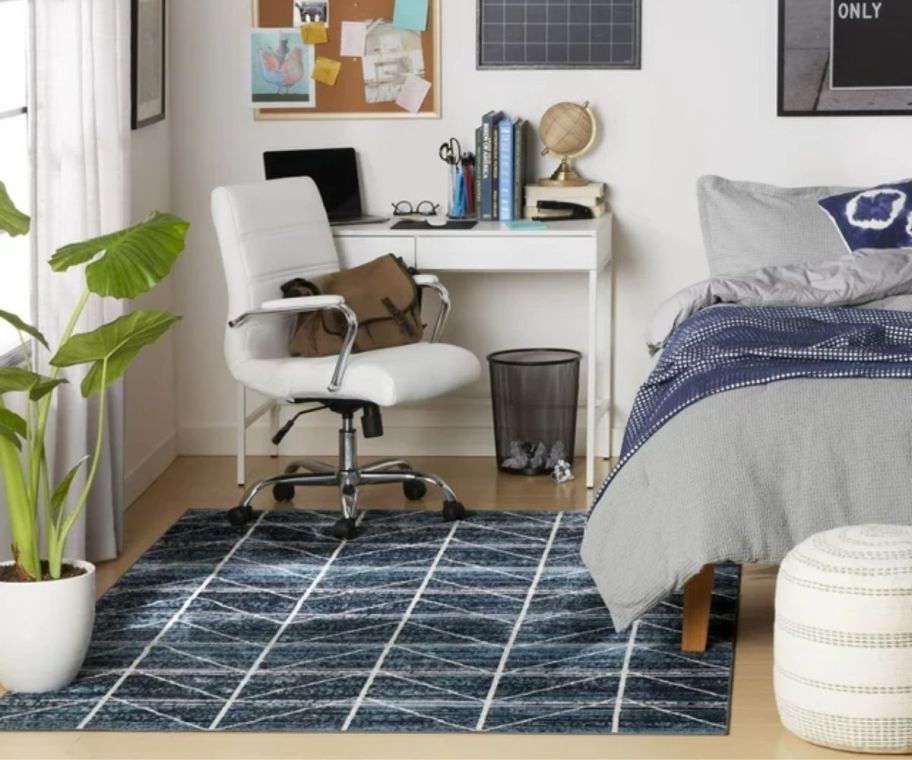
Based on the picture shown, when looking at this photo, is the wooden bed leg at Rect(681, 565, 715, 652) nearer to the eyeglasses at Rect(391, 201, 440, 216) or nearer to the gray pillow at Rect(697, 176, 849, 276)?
the gray pillow at Rect(697, 176, 849, 276)

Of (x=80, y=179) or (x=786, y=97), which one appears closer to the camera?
(x=80, y=179)

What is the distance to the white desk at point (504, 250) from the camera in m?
5.11

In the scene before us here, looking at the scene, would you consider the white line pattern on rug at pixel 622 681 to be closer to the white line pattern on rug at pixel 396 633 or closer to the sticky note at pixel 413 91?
the white line pattern on rug at pixel 396 633

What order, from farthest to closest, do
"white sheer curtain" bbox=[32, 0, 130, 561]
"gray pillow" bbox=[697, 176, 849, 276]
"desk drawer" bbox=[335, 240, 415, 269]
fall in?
1. "desk drawer" bbox=[335, 240, 415, 269]
2. "gray pillow" bbox=[697, 176, 849, 276]
3. "white sheer curtain" bbox=[32, 0, 130, 561]

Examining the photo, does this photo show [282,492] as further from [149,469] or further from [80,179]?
[80,179]

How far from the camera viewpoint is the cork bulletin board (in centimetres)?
545

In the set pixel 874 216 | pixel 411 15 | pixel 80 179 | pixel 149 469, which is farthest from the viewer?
pixel 411 15

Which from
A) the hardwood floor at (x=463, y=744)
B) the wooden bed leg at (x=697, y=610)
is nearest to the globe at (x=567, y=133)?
the wooden bed leg at (x=697, y=610)

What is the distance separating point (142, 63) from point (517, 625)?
2.27m

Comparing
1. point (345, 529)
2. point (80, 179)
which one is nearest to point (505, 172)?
point (345, 529)

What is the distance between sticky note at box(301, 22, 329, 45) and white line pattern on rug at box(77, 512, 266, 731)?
160 cm

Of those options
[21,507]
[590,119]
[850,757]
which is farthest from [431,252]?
[850,757]

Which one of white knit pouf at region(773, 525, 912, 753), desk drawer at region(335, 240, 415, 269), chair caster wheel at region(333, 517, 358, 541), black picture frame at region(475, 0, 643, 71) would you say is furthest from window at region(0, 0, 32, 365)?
white knit pouf at region(773, 525, 912, 753)

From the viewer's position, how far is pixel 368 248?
17.2 ft
